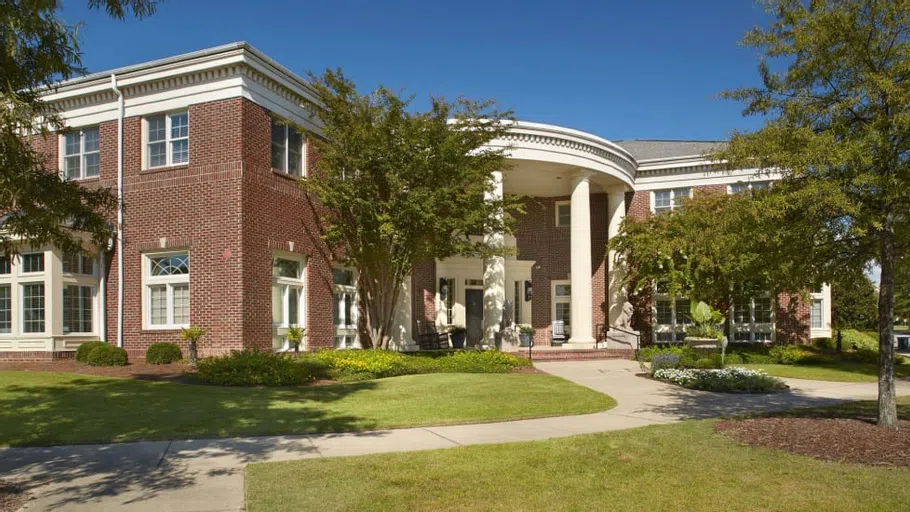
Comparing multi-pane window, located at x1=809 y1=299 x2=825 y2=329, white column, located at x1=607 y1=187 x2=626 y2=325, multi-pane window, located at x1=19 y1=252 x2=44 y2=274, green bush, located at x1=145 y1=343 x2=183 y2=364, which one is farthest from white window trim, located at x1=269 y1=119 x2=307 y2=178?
multi-pane window, located at x1=809 y1=299 x2=825 y2=329

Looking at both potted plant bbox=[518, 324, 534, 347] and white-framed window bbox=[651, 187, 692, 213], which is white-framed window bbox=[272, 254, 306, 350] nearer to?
potted plant bbox=[518, 324, 534, 347]

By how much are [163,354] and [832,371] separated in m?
19.1

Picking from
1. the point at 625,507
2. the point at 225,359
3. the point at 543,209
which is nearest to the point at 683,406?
the point at 625,507

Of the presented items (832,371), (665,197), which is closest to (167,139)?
(665,197)

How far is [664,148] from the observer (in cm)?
3181

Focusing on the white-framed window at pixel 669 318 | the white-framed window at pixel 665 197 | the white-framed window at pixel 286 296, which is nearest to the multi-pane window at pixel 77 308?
the white-framed window at pixel 286 296

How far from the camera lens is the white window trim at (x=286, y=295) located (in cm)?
1858

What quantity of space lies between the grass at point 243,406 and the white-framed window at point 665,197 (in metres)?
15.9

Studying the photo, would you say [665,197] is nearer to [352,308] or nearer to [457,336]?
[457,336]

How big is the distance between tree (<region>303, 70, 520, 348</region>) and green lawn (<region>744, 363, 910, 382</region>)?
9511mm

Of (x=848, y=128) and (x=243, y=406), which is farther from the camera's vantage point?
(x=243, y=406)

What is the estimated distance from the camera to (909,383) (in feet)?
60.0

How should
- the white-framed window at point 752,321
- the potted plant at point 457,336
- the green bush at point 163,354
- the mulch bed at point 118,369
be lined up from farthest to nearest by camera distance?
the white-framed window at point 752,321
the potted plant at point 457,336
the green bush at point 163,354
the mulch bed at point 118,369

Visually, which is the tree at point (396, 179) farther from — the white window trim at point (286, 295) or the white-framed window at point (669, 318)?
the white-framed window at point (669, 318)
